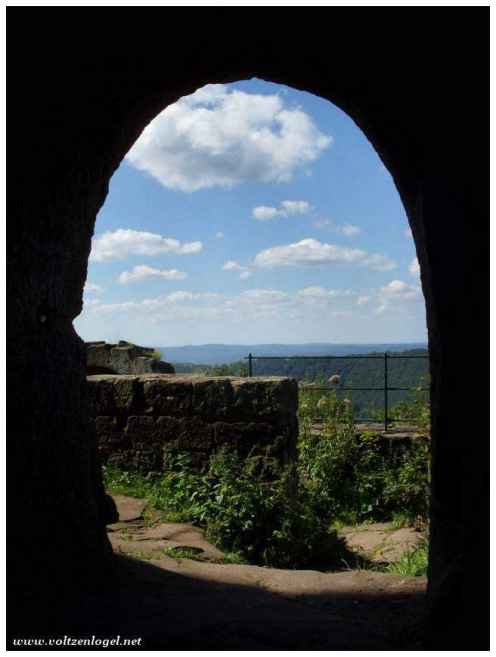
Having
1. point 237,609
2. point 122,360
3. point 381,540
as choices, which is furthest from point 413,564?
point 122,360

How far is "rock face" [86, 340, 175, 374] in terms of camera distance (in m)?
9.89

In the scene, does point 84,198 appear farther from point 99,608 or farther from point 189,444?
point 189,444

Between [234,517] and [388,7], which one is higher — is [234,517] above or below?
below

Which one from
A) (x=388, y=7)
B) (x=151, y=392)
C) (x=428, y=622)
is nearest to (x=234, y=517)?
(x=151, y=392)

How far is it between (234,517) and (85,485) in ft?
6.25

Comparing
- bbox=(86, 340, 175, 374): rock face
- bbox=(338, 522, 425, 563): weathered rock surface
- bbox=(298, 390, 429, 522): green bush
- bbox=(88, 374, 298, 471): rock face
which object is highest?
bbox=(86, 340, 175, 374): rock face

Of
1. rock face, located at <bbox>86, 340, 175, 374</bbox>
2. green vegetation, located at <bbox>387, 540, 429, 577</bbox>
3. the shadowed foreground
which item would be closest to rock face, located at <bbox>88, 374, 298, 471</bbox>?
green vegetation, located at <bbox>387, 540, 429, 577</bbox>

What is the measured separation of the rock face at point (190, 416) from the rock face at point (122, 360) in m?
3.67

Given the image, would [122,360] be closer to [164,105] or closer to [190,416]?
[190,416]

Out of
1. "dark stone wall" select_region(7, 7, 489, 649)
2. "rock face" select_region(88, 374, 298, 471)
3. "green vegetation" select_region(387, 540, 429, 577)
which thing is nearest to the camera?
"dark stone wall" select_region(7, 7, 489, 649)

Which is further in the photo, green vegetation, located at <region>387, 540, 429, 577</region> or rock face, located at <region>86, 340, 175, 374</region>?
rock face, located at <region>86, 340, 175, 374</region>

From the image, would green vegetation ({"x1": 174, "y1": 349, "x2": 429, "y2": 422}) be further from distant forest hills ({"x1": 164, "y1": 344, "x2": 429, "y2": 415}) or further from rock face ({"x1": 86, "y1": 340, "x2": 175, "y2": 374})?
rock face ({"x1": 86, "y1": 340, "x2": 175, "y2": 374})

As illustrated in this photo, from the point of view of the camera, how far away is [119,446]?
19.6ft

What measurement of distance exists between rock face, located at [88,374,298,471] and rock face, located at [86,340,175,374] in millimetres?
3666
